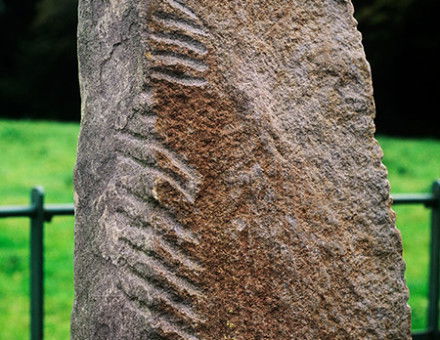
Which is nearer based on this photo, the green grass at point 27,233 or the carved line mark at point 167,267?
the carved line mark at point 167,267

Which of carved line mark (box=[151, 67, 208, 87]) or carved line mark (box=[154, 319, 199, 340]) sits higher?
carved line mark (box=[151, 67, 208, 87])

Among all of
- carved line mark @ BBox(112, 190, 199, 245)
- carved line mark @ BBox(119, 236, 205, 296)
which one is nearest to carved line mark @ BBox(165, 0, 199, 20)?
carved line mark @ BBox(112, 190, 199, 245)

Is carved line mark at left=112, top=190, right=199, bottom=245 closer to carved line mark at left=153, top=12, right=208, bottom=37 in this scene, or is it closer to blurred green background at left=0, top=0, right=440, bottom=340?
carved line mark at left=153, top=12, right=208, bottom=37

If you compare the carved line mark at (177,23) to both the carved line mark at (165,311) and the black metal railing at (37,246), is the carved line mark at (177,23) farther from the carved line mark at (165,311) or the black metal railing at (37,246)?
the black metal railing at (37,246)

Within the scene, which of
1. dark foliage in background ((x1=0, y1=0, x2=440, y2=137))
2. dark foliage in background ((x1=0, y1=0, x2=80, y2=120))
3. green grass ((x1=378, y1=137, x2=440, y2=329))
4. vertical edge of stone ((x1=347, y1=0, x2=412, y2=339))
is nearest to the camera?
vertical edge of stone ((x1=347, y1=0, x2=412, y2=339))

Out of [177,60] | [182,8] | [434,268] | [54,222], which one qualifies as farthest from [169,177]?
[54,222]

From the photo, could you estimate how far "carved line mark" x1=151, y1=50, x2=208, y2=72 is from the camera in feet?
6.89

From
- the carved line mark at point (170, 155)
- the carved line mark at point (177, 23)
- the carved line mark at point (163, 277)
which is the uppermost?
the carved line mark at point (177, 23)

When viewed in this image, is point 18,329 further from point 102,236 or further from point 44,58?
point 44,58

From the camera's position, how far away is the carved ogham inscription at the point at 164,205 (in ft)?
6.85

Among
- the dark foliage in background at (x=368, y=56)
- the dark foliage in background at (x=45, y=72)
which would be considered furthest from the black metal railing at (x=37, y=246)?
the dark foliage in background at (x=45, y=72)

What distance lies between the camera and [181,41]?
2131 mm

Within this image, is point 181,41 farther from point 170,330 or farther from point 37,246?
point 37,246

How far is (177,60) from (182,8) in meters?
0.14
